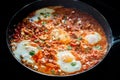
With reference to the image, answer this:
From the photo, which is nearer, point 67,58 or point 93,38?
point 67,58

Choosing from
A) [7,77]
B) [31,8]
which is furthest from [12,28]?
[7,77]

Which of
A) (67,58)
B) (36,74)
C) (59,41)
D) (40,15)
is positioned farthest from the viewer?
(40,15)

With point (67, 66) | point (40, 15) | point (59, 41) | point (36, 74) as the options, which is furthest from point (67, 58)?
point (40, 15)

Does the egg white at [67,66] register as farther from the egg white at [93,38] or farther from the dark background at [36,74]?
the egg white at [93,38]

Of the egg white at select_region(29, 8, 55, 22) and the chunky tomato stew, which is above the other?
the egg white at select_region(29, 8, 55, 22)

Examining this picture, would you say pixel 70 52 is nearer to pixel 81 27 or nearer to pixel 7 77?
pixel 81 27

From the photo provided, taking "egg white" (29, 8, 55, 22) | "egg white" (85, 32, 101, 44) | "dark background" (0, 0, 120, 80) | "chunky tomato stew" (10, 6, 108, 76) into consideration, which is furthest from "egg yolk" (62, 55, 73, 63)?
"egg white" (29, 8, 55, 22)

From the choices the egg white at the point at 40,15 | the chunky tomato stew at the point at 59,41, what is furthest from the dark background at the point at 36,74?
the egg white at the point at 40,15

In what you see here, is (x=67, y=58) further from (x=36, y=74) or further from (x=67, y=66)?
(x=36, y=74)

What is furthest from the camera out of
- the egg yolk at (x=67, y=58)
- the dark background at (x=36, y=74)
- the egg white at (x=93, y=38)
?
the egg white at (x=93, y=38)

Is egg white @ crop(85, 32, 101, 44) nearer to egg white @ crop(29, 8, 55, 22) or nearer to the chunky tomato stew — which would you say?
the chunky tomato stew
